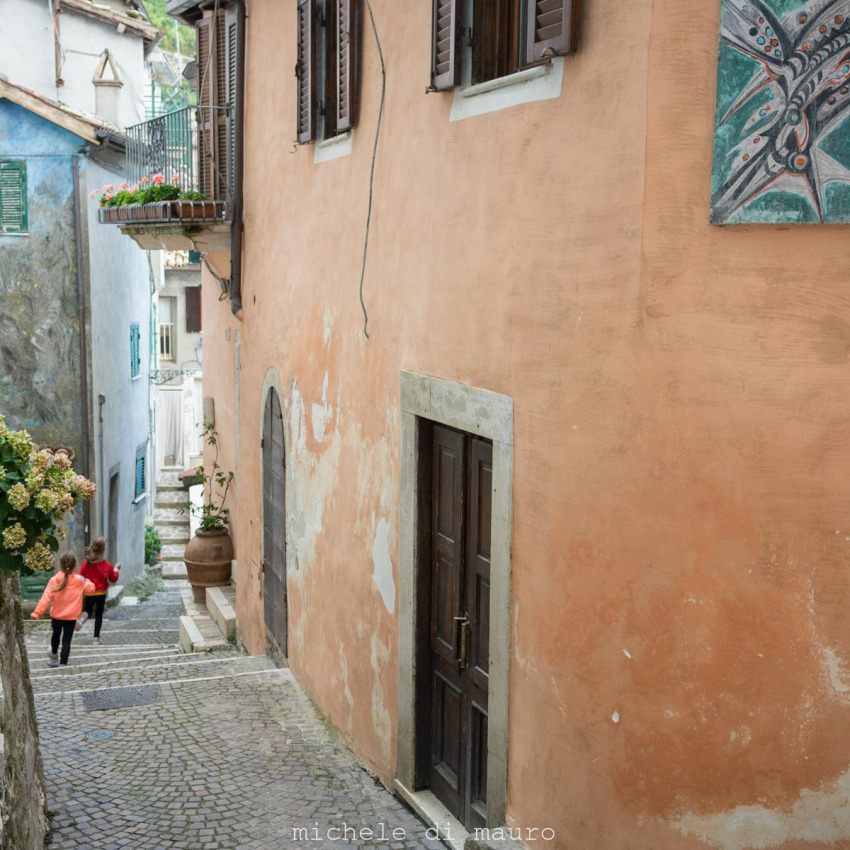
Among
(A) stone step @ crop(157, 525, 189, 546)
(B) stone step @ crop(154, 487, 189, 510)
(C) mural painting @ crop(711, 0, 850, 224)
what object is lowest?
(A) stone step @ crop(157, 525, 189, 546)

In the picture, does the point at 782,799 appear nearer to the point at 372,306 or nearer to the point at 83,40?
the point at 372,306

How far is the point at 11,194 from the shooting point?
50.1 feet

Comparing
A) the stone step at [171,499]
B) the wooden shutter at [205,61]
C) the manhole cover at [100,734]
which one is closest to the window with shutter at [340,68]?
the wooden shutter at [205,61]

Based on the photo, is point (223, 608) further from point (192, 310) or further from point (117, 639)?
point (192, 310)

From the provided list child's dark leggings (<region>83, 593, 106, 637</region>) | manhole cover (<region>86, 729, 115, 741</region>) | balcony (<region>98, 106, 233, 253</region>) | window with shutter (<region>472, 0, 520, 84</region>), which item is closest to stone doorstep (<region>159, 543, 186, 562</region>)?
child's dark leggings (<region>83, 593, 106, 637</region>)

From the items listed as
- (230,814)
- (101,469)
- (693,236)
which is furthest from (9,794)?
(101,469)

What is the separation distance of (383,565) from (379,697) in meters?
0.84

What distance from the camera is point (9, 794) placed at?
4.45 metres

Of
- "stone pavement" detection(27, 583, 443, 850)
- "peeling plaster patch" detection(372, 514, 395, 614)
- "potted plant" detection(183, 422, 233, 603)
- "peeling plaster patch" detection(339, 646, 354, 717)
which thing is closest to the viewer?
"stone pavement" detection(27, 583, 443, 850)

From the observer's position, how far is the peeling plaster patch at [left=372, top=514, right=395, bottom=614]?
252 inches

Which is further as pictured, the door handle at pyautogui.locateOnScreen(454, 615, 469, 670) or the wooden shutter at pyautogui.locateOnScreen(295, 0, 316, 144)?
the wooden shutter at pyautogui.locateOnScreen(295, 0, 316, 144)

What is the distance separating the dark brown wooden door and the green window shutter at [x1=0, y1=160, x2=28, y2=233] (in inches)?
449

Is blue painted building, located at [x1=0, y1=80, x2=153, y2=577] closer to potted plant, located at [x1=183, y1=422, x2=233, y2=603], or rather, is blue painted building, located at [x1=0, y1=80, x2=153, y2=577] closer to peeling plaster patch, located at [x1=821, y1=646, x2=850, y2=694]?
potted plant, located at [x1=183, y1=422, x2=233, y2=603]

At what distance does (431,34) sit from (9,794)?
13.0 ft
